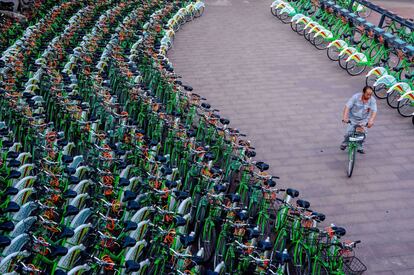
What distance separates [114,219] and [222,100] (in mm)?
5821

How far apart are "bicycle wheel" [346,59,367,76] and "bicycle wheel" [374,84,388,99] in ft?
3.86

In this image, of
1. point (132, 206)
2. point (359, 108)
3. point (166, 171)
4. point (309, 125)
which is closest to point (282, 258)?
point (132, 206)

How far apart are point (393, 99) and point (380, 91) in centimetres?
56

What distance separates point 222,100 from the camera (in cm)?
1079

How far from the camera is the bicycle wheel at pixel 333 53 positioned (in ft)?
42.7

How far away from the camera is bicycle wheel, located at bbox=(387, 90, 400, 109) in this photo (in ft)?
34.1

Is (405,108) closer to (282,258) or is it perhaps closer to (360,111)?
(360,111)

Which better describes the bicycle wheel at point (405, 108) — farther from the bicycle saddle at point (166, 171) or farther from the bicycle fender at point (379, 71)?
the bicycle saddle at point (166, 171)

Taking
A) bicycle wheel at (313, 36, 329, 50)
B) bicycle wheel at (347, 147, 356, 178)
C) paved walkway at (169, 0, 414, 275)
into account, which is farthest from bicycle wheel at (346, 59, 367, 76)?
bicycle wheel at (347, 147, 356, 178)

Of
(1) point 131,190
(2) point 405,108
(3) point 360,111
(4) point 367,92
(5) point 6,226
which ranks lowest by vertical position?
(1) point 131,190

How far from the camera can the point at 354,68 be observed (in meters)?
12.3

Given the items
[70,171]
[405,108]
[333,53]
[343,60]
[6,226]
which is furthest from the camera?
[333,53]

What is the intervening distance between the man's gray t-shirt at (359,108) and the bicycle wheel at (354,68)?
13.8 feet

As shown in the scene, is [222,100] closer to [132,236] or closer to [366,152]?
[366,152]
